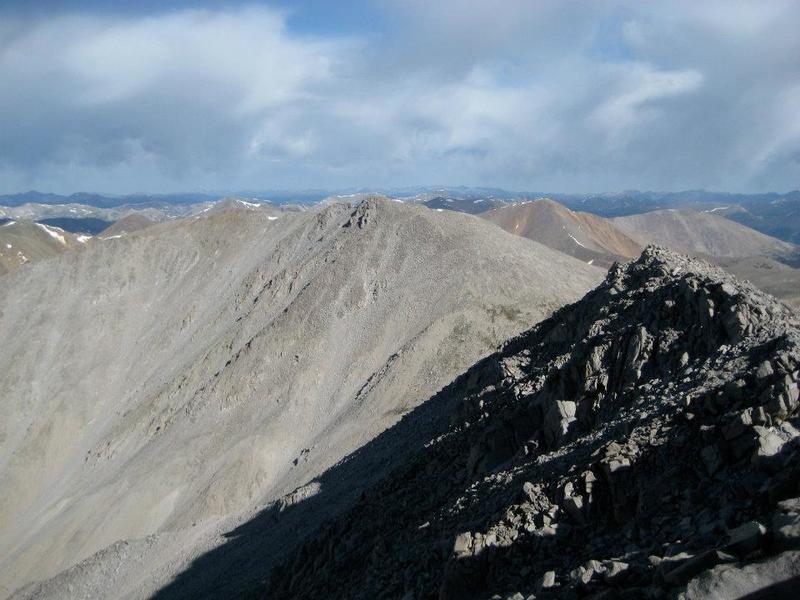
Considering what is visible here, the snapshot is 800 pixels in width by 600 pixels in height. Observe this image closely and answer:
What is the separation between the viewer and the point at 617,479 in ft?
52.3

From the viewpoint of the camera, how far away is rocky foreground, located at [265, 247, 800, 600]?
39.1 feet

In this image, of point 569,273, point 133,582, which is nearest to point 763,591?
point 133,582

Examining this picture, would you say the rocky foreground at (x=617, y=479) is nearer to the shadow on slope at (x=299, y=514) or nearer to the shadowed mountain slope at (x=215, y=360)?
the shadow on slope at (x=299, y=514)

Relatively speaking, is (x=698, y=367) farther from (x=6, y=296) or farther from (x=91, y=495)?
(x=6, y=296)

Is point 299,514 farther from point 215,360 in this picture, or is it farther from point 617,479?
point 215,360

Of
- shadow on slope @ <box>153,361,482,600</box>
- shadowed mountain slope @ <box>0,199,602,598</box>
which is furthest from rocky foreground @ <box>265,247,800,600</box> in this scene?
shadowed mountain slope @ <box>0,199,602,598</box>

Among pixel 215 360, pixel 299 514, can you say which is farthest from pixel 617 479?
pixel 215 360

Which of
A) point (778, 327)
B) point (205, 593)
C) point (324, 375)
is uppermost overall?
point (778, 327)

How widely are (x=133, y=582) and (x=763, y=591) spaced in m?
42.0

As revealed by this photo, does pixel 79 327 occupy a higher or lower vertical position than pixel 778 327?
lower

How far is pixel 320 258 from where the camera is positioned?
277 ft

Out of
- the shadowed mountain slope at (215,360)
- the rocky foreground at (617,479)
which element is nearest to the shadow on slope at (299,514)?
the shadowed mountain slope at (215,360)

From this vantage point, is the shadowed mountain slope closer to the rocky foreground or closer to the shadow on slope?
the shadow on slope

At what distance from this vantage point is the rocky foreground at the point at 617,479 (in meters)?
11.9
